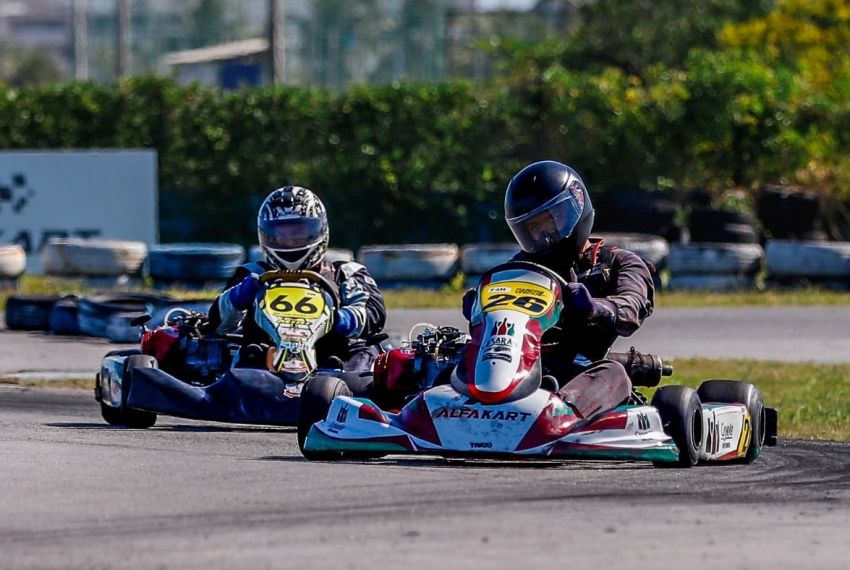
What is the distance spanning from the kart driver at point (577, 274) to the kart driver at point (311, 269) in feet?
5.10

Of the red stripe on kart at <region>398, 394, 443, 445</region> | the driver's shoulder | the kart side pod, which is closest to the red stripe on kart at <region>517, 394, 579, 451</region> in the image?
the red stripe on kart at <region>398, 394, 443, 445</region>

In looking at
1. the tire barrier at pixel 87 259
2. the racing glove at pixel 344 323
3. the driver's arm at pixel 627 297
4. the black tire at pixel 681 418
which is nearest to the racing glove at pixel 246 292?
the racing glove at pixel 344 323

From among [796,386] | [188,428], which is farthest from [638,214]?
[188,428]

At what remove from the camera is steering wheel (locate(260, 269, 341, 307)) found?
8.17 meters

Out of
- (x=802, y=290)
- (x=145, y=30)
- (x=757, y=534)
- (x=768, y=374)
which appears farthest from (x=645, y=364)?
(x=145, y=30)

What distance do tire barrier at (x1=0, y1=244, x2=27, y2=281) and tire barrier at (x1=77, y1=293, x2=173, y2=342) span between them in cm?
314

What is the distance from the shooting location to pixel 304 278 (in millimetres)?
8250

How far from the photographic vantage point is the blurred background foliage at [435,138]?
18891mm

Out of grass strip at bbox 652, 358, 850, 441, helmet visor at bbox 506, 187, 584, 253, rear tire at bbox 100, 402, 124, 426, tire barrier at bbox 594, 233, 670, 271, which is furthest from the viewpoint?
tire barrier at bbox 594, 233, 670, 271

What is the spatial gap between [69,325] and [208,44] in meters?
73.8

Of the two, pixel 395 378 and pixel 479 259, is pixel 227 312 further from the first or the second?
pixel 479 259

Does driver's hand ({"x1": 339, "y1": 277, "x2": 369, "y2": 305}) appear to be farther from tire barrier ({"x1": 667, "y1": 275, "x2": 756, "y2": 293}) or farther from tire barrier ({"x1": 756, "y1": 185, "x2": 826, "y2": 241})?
tire barrier ({"x1": 756, "y1": 185, "x2": 826, "y2": 241})

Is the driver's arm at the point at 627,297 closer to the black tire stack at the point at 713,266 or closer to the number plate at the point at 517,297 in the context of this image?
the number plate at the point at 517,297

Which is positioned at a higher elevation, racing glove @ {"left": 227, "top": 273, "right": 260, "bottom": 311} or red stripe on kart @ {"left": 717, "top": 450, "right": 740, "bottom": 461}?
racing glove @ {"left": 227, "top": 273, "right": 260, "bottom": 311}
